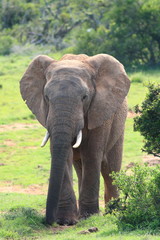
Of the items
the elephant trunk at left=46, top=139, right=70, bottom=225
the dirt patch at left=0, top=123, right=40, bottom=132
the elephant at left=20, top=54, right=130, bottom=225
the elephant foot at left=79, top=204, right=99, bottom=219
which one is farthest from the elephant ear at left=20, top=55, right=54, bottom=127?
the dirt patch at left=0, top=123, right=40, bottom=132

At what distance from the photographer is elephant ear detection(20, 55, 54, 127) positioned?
8.87 metres

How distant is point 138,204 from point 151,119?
970mm

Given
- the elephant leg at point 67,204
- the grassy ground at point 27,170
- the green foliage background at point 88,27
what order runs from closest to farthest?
the grassy ground at point 27,170 < the elephant leg at point 67,204 < the green foliage background at point 88,27

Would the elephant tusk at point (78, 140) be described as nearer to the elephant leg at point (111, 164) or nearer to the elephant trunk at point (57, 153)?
the elephant trunk at point (57, 153)

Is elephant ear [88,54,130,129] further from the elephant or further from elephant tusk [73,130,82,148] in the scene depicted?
elephant tusk [73,130,82,148]

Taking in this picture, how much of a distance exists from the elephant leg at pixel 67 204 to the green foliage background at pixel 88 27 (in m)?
17.8

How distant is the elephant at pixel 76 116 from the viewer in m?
7.83

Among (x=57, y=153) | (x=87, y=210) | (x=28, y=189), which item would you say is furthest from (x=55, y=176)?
(x=28, y=189)

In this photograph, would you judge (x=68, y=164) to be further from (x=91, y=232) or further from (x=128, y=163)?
(x=128, y=163)

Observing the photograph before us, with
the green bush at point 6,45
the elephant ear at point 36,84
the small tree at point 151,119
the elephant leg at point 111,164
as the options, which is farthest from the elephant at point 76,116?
the green bush at point 6,45

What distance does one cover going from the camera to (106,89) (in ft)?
29.2

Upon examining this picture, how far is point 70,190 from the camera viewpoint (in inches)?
334

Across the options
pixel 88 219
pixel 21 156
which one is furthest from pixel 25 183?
pixel 88 219

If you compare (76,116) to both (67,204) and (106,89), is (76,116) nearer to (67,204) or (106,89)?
(106,89)
